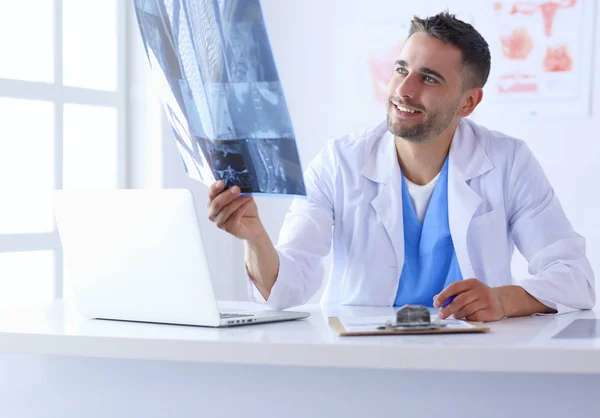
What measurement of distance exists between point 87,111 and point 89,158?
194 mm

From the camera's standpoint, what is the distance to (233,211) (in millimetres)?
1624

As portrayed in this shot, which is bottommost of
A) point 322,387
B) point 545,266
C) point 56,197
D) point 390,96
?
point 322,387

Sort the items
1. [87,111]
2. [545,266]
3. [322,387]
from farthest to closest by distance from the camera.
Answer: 1. [87,111]
2. [545,266]
3. [322,387]

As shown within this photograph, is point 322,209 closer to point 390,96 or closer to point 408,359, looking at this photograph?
point 390,96

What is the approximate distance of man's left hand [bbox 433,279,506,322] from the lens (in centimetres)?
157

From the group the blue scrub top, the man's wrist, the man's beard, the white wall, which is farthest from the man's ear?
the white wall

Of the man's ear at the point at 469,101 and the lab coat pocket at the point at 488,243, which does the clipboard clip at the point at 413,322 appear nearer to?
the lab coat pocket at the point at 488,243

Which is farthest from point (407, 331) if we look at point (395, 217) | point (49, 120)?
point (49, 120)

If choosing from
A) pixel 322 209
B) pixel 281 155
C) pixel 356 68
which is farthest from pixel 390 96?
pixel 356 68

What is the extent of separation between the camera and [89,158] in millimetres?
3695

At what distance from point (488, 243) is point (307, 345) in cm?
99

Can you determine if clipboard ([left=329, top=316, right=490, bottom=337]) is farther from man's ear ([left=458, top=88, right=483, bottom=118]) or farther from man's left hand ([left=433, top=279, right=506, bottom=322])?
man's ear ([left=458, top=88, right=483, bottom=118])

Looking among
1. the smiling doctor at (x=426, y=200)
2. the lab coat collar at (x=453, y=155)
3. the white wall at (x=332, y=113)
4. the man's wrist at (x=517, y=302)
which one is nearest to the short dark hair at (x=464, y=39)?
the smiling doctor at (x=426, y=200)

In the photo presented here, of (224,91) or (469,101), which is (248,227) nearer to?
(224,91)
